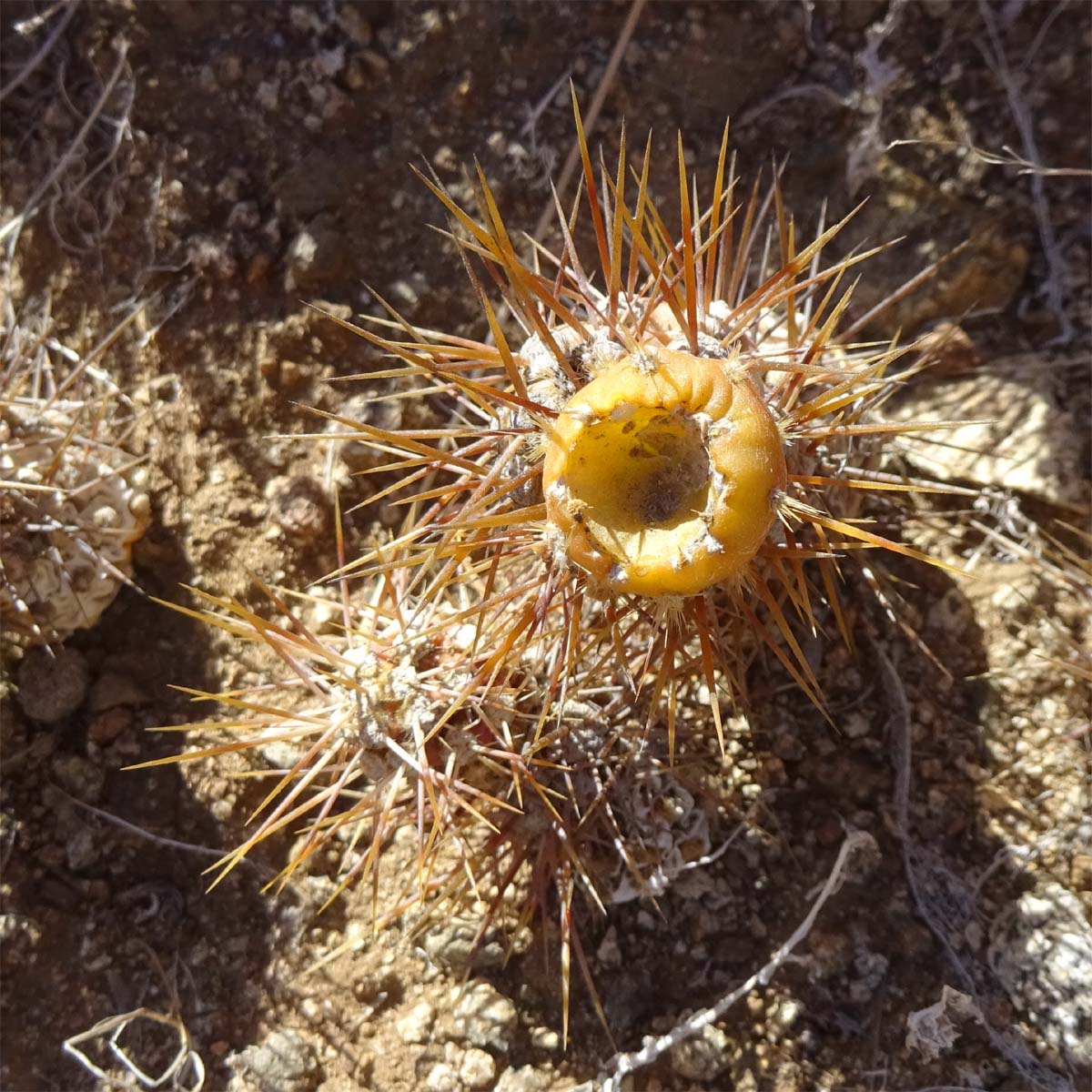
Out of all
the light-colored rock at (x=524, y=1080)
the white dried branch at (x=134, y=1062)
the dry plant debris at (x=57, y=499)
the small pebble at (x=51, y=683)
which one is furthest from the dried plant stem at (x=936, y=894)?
the small pebble at (x=51, y=683)

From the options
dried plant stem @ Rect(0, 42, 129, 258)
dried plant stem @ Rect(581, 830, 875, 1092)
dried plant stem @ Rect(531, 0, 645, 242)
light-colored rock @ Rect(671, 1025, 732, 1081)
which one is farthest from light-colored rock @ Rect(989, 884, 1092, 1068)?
dried plant stem @ Rect(0, 42, 129, 258)

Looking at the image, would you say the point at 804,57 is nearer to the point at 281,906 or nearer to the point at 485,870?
the point at 485,870

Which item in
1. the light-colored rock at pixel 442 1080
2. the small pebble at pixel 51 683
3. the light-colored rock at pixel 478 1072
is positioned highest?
the small pebble at pixel 51 683

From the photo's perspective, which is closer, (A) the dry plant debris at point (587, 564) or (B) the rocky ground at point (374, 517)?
(A) the dry plant debris at point (587, 564)

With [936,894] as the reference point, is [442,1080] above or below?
below

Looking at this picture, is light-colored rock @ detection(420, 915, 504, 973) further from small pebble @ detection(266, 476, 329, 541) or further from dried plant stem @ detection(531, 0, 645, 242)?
dried plant stem @ detection(531, 0, 645, 242)

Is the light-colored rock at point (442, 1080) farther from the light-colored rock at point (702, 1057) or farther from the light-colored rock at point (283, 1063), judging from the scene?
the light-colored rock at point (702, 1057)

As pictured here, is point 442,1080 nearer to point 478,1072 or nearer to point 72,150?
point 478,1072

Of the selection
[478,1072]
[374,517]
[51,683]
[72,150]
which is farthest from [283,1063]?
[72,150]

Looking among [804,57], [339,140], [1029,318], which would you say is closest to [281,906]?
[339,140]
